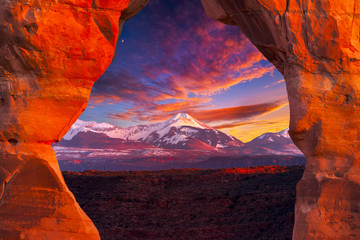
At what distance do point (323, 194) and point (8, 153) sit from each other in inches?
233

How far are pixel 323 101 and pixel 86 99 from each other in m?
4.63

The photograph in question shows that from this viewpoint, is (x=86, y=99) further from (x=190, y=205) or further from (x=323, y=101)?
(x=190, y=205)

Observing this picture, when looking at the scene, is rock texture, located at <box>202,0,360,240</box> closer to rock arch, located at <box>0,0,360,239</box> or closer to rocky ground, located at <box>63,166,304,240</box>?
rock arch, located at <box>0,0,360,239</box>

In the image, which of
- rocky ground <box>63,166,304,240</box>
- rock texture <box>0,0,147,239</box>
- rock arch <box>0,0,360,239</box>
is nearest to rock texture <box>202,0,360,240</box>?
rock arch <box>0,0,360,239</box>

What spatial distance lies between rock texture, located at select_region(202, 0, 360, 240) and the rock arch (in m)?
0.02

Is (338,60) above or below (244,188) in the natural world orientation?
above

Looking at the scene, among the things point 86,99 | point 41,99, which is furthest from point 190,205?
point 41,99

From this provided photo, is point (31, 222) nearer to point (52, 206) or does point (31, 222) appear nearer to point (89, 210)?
point (52, 206)

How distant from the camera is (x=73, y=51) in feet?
18.8

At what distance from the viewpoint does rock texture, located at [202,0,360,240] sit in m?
5.54

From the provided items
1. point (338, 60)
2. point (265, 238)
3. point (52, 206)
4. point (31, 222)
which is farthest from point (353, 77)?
point (265, 238)

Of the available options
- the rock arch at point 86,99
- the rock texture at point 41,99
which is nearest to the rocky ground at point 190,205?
the rock arch at point 86,99

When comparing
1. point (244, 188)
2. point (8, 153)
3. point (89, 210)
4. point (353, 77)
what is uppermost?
point (353, 77)

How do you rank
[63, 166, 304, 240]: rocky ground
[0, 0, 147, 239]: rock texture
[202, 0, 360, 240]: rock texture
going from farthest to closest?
[63, 166, 304, 240]: rocky ground < [202, 0, 360, 240]: rock texture < [0, 0, 147, 239]: rock texture
